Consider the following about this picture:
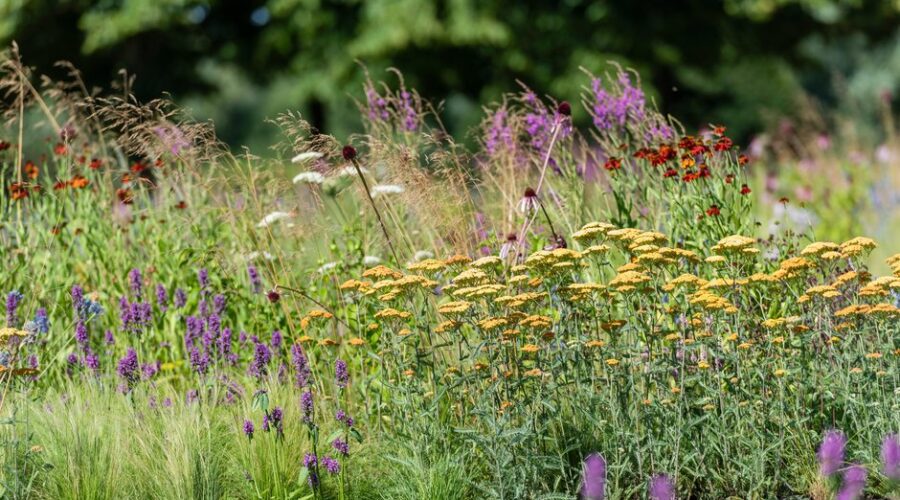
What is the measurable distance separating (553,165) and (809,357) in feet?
7.25

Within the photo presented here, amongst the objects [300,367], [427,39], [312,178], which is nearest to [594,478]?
[300,367]

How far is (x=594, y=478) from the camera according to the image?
10.7ft

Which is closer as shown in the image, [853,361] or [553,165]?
[853,361]

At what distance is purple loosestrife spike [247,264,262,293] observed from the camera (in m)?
5.44

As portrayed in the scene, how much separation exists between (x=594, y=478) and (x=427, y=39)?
13076 millimetres

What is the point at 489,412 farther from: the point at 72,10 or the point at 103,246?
the point at 72,10

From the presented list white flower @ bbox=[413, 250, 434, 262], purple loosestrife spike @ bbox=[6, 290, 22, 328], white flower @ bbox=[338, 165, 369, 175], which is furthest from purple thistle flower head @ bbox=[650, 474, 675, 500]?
purple loosestrife spike @ bbox=[6, 290, 22, 328]

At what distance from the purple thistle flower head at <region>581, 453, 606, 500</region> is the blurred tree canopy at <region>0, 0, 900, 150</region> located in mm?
12353

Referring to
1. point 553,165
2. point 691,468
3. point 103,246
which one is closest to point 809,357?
point 691,468

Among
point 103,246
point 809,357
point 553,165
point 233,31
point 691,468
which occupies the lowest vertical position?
point 691,468

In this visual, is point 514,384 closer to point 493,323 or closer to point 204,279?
point 493,323

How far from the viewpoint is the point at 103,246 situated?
6180mm

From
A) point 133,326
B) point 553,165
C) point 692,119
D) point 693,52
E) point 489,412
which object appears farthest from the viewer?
point 692,119

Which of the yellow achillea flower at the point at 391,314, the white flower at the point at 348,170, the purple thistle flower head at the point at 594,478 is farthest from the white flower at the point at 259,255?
the purple thistle flower head at the point at 594,478
